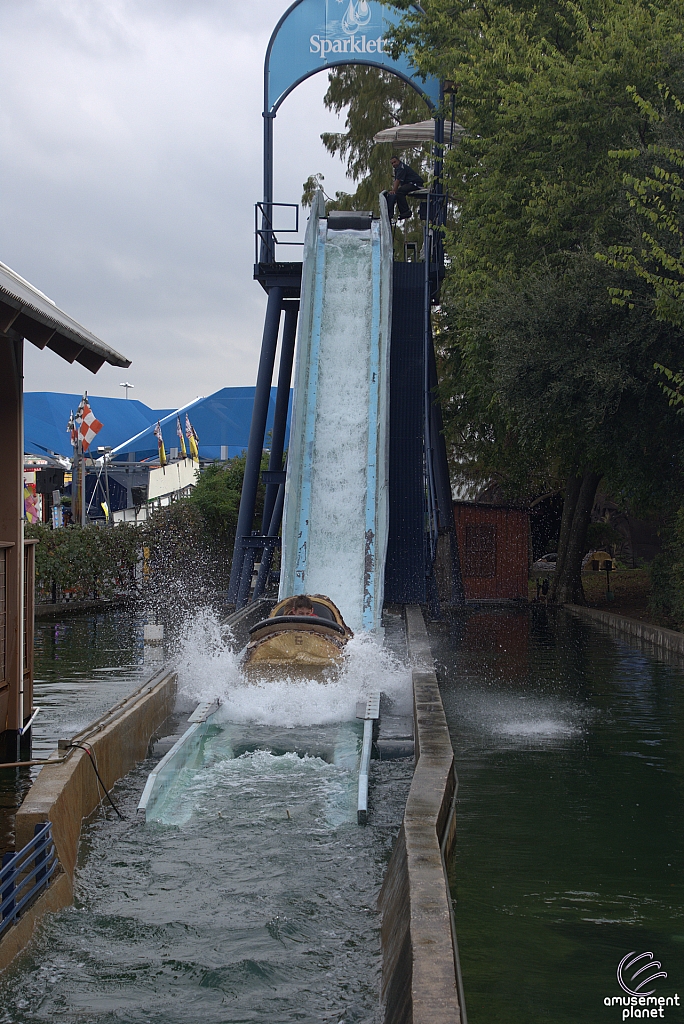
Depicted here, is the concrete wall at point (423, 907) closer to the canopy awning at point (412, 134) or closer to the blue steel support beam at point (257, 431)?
the blue steel support beam at point (257, 431)

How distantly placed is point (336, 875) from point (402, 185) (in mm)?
19674

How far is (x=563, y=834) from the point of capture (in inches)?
296

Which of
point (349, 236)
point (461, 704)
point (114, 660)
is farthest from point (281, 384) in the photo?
point (461, 704)

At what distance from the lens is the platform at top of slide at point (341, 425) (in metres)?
15.7

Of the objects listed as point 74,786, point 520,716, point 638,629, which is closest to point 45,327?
point 74,786

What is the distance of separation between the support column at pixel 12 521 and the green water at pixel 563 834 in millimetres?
3911

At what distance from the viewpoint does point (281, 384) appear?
23.6 m

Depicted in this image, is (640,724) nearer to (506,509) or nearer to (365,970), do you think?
(365,970)

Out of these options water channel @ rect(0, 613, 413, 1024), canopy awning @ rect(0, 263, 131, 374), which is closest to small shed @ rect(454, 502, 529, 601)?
water channel @ rect(0, 613, 413, 1024)

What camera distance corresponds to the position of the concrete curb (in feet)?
53.1

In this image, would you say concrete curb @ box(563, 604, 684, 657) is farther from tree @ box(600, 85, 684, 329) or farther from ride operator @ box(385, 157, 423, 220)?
ride operator @ box(385, 157, 423, 220)

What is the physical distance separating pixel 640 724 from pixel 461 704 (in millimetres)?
2003

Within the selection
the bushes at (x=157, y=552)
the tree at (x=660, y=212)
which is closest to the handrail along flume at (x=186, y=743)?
the tree at (x=660, y=212)

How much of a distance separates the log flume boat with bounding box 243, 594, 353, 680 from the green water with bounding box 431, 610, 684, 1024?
4.96ft
